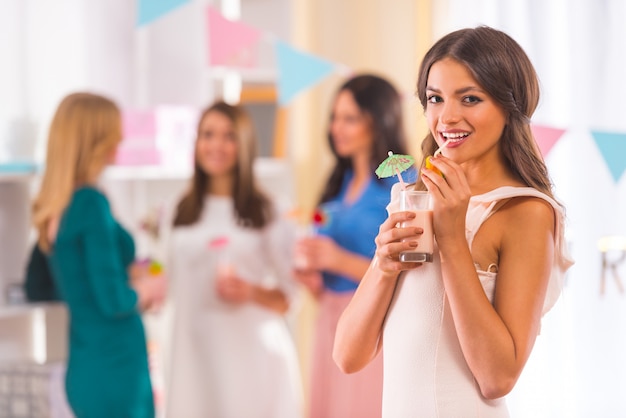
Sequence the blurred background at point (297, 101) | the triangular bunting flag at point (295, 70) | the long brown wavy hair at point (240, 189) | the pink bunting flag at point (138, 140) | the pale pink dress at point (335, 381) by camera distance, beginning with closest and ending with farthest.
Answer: the blurred background at point (297, 101) < the pale pink dress at point (335, 381) < the triangular bunting flag at point (295, 70) < the long brown wavy hair at point (240, 189) < the pink bunting flag at point (138, 140)

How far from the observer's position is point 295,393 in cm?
325

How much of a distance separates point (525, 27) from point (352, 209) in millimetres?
1189

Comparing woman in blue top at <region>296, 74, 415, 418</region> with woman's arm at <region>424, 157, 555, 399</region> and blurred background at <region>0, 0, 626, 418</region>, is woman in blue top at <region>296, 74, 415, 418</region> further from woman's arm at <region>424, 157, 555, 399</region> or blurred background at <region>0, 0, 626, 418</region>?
woman's arm at <region>424, 157, 555, 399</region>

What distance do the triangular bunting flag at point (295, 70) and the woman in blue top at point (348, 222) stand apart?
10 centimetres

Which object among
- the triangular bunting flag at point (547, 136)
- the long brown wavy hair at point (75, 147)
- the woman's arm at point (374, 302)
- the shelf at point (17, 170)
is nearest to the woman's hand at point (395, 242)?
the woman's arm at point (374, 302)

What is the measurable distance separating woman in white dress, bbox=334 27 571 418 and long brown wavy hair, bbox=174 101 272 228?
1909 millimetres

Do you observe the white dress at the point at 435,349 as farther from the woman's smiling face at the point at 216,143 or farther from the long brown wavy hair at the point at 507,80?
the woman's smiling face at the point at 216,143

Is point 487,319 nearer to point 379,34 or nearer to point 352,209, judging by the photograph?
point 352,209

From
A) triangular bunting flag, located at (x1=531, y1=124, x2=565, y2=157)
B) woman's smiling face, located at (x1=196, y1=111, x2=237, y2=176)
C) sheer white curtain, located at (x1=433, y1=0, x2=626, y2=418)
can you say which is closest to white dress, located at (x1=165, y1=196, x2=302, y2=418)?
woman's smiling face, located at (x1=196, y1=111, x2=237, y2=176)

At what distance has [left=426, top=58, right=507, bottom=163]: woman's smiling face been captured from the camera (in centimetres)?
123

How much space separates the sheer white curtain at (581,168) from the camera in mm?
1783

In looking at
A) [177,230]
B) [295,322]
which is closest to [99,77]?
[177,230]

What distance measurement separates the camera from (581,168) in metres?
1.88

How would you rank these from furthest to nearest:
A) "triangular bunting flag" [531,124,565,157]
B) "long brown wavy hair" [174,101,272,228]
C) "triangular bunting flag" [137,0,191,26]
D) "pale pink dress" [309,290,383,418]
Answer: "long brown wavy hair" [174,101,272,228] → "triangular bunting flag" [137,0,191,26] → "pale pink dress" [309,290,383,418] → "triangular bunting flag" [531,124,565,157]
